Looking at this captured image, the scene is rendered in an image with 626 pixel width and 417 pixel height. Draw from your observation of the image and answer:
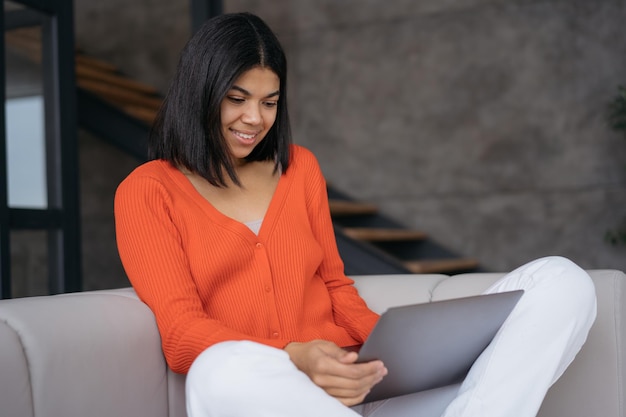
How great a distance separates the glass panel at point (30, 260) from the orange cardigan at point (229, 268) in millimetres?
1407

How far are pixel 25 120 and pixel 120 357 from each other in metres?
1.79

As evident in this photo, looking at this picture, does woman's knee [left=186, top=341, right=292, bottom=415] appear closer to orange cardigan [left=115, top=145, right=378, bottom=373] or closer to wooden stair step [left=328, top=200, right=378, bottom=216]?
orange cardigan [left=115, top=145, right=378, bottom=373]

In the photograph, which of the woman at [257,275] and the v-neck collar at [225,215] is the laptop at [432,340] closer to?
the woman at [257,275]

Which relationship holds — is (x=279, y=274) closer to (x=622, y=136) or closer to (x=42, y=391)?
(x=42, y=391)

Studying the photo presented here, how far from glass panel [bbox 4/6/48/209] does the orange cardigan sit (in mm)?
1366

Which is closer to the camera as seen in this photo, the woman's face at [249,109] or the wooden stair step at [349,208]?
the woman's face at [249,109]

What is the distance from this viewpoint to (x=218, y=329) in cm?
128

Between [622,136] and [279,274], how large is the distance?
2.68m

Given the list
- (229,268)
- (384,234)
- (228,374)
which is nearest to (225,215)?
(229,268)

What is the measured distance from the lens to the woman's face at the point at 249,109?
5.00 feet

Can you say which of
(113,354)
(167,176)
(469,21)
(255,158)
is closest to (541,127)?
(469,21)

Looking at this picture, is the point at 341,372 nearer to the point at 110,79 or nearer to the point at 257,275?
the point at 257,275

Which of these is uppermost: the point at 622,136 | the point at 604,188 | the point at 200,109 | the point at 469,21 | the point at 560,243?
the point at 469,21

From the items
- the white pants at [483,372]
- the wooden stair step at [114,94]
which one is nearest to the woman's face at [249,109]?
the white pants at [483,372]
